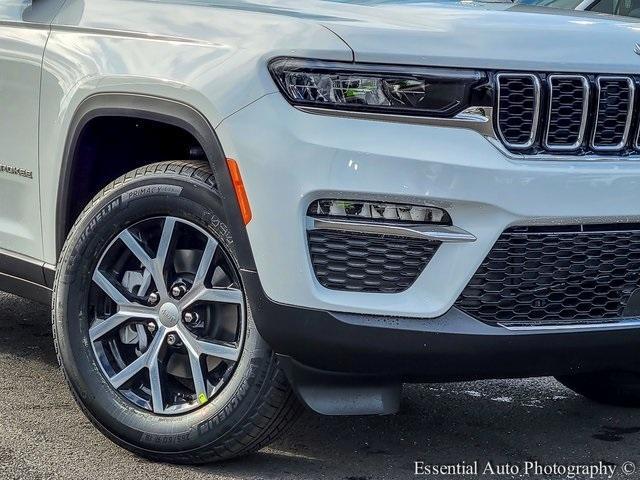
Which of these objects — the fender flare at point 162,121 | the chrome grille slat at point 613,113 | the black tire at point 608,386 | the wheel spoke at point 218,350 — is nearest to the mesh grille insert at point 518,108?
the chrome grille slat at point 613,113

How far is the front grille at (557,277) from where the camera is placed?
3211mm

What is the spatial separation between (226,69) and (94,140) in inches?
29.2

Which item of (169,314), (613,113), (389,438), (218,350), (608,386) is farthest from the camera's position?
(608,386)

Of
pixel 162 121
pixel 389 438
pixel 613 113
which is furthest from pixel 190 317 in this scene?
pixel 613 113

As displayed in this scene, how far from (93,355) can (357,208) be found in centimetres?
107

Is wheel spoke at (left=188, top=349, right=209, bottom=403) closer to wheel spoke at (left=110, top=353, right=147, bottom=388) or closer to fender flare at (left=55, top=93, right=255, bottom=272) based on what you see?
wheel spoke at (left=110, top=353, right=147, bottom=388)

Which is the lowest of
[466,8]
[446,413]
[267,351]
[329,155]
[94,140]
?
[446,413]

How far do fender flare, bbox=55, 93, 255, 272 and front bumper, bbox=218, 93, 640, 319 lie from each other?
0.27ft

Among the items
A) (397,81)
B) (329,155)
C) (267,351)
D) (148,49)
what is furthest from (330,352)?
(148,49)

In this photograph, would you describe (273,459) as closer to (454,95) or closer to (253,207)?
(253,207)

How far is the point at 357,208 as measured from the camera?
10.4 ft

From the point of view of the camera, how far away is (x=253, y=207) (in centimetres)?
326

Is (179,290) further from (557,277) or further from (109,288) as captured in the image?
(557,277)

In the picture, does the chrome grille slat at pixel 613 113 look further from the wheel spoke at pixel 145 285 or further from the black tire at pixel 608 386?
the wheel spoke at pixel 145 285
